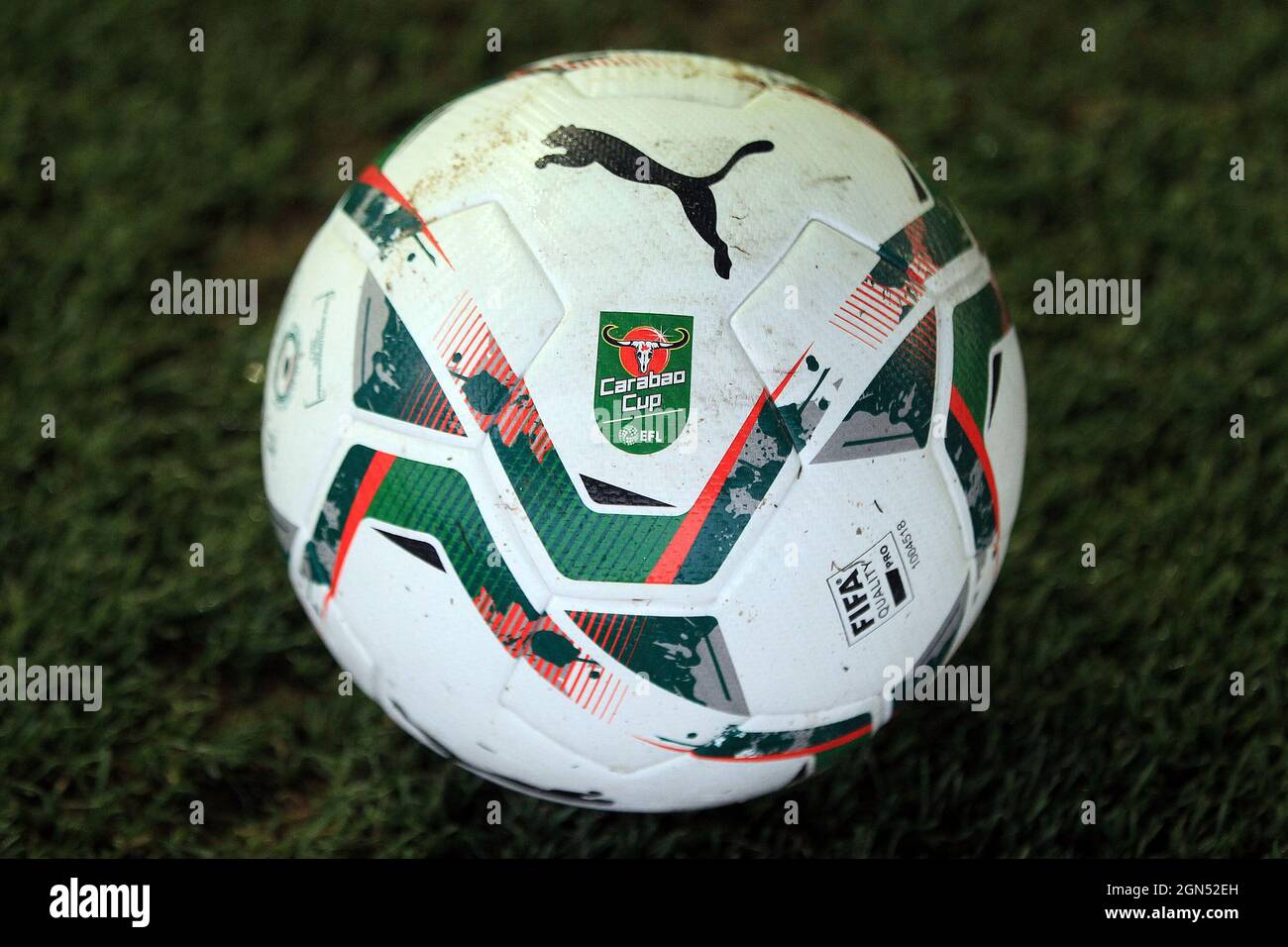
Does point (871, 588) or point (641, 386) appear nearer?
point (641, 386)

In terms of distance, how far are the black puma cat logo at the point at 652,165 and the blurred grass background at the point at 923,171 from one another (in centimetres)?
131

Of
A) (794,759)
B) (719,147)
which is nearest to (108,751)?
(794,759)

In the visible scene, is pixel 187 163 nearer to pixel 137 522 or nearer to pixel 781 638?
pixel 137 522

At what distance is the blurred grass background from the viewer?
8.64 ft

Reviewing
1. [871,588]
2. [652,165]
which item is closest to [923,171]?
[652,165]

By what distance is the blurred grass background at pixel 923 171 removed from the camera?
2635 millimetres

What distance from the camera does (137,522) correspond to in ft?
9.96

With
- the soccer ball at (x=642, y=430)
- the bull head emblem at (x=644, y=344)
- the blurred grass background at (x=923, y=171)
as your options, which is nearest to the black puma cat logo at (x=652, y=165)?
the soccer ball at (x=642, y=430)

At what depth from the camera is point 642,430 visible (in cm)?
182

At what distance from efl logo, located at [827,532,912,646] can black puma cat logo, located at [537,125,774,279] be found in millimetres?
492

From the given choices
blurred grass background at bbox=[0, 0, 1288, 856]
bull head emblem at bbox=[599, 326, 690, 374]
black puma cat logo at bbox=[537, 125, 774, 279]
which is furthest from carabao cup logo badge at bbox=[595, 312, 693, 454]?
blurred grass background at bbox=[0, 0, 1288, 856]

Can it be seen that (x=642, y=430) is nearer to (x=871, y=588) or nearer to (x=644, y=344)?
(x=644, y=344)

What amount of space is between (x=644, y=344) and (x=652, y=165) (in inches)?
12.6

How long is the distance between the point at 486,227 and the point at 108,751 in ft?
5.00
